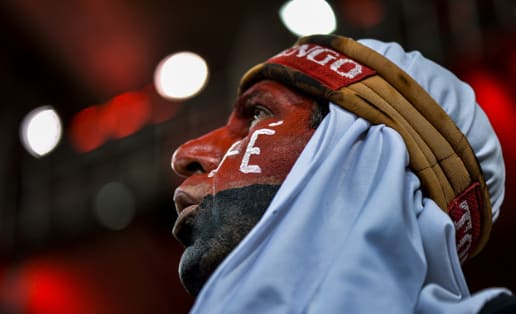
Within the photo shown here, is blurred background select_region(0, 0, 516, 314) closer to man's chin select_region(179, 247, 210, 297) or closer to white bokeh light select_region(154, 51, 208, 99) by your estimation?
white bokeh light select_region(154, 51, 208, 99)

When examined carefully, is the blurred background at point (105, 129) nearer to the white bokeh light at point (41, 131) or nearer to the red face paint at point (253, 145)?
the white bokeh light at point (41, 131)

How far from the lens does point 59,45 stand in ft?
18.2

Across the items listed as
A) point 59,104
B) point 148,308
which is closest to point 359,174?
point 148,308

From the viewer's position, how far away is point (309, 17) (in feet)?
11.8

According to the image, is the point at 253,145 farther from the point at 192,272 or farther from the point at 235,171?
the point at 192,272

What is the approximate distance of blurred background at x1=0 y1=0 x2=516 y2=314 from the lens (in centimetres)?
480

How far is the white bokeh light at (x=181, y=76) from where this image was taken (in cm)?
510

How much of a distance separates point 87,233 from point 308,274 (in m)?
4.36

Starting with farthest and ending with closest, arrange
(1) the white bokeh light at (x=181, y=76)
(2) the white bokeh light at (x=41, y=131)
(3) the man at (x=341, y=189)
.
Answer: (2) the white bokeh light at (x=41, y=131), (1) the white bokeh light at (x=181, y=76), (3) the man at (x=341, y=189)

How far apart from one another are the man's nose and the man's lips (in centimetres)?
7

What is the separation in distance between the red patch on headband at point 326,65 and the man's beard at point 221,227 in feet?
0.68

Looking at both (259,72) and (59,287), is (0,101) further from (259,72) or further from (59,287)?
(259,72)

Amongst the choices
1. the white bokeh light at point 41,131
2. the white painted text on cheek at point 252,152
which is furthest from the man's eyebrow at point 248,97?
the white bokeh light at point 41,131

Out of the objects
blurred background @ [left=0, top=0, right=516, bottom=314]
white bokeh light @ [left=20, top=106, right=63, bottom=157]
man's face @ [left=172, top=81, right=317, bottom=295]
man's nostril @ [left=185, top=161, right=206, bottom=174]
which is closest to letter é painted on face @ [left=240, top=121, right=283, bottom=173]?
man's face @ [left=172, top=81, right=317, bottom=295]
